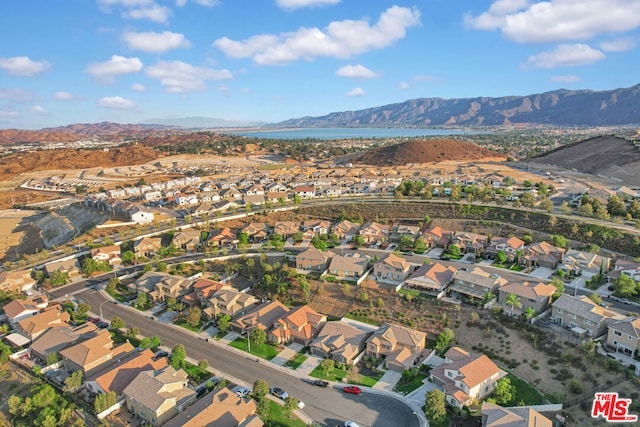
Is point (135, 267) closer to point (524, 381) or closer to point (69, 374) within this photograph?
point (69, 374)

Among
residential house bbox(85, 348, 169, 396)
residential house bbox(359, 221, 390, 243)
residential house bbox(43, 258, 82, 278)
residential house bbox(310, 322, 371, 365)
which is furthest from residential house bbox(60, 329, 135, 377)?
residential house bbox(359, 221, 390, 243)

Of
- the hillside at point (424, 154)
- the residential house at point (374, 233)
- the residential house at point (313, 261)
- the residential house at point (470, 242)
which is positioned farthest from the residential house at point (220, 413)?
the hillside at point (424, 154)

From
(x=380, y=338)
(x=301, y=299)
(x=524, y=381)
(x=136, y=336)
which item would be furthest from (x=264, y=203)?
(x=524, y=381)

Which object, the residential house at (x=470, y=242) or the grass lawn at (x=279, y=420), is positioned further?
the residential house at (x=470, y=242)

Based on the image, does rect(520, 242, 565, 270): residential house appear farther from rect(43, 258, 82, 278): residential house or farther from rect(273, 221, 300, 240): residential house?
rect(43, 258, 82, 278): residential house

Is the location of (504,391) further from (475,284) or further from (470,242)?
(470,242)

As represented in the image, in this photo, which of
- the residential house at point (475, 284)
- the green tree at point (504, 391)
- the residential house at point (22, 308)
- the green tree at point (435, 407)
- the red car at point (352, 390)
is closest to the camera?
the green tree at point (435, 407)

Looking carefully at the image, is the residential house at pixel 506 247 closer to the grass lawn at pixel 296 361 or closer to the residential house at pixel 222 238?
the grass lawn at pixel 296 361
